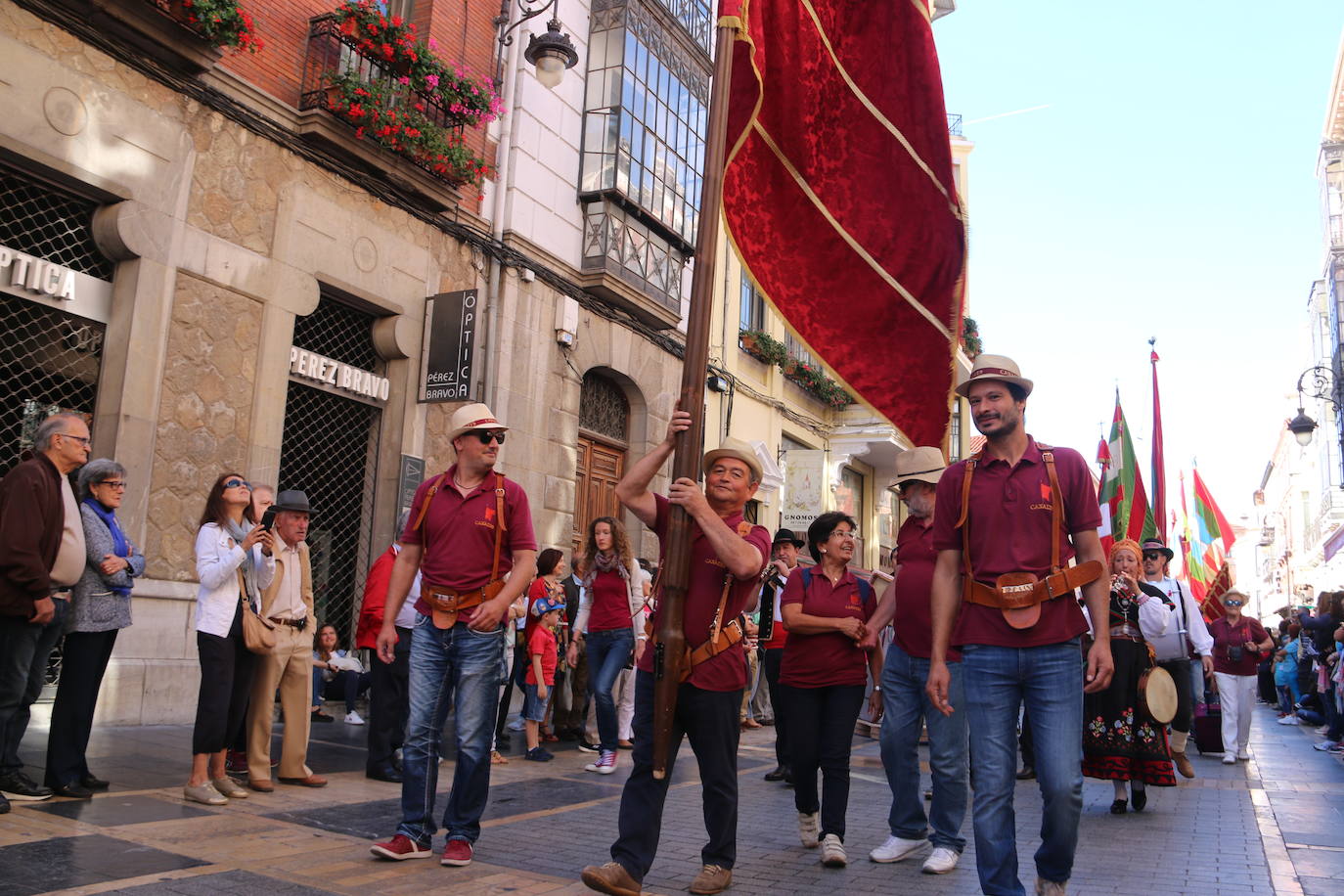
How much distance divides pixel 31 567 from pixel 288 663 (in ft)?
5.39

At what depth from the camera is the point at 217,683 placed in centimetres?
569

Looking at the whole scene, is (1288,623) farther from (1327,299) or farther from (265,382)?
(1327,299)

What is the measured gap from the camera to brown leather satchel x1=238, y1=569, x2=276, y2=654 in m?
5.92

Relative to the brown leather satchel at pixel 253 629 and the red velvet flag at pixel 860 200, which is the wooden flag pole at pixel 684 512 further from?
the brown leather satchel at pixel 253 629

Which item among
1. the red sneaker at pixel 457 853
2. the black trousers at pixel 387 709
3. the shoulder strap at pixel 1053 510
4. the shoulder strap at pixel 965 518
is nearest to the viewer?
the shoulder strap at pixel 1053 510

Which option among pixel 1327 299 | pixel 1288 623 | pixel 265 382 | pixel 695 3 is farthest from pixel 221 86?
pixel 1327 299

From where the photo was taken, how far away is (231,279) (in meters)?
10.1

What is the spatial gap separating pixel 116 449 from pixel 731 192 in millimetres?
6494

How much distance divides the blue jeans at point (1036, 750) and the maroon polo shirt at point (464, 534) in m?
2.18

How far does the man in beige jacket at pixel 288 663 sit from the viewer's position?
618 centimetres

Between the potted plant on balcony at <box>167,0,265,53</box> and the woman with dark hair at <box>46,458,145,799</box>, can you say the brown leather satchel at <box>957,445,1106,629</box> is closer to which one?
the woman with dark hair at <box>46,458,145,799</box>

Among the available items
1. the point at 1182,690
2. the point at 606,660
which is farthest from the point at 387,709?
the point at 1182,690

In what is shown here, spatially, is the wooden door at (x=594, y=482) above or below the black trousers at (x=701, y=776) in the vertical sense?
above

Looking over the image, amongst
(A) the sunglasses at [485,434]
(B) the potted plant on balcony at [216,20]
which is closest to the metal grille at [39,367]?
(B) the potted plant on balcony at [216,20]
